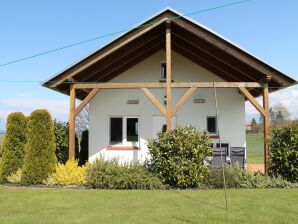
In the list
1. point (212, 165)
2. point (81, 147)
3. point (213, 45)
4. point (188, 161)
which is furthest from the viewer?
point (81, 147)

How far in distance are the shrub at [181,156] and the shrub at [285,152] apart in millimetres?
2050

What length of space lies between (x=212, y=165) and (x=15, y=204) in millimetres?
6016

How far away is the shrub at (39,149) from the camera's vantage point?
37.6ft

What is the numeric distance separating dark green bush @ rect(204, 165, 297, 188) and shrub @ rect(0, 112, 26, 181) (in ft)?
20.3

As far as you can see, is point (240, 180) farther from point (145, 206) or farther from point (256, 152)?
point (256, 152)

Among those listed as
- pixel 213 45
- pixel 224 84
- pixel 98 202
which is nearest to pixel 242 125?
pixel 224 84

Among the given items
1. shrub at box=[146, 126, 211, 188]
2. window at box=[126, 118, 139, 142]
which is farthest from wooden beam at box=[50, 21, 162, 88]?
window at box=[126, 118, 139, 142]

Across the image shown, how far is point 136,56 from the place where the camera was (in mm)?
15500

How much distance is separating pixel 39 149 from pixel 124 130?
4.92 meters

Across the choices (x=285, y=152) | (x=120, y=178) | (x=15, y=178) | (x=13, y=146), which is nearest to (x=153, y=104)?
(x=120, y=178)

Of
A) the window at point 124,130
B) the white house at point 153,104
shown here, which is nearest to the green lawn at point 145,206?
the white house at point 153,104

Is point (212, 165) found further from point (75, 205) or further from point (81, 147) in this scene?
point (81, 147)

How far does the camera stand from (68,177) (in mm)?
11297

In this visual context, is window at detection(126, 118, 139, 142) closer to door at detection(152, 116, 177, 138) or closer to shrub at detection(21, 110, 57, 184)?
door at detection(152, 116, 177, 138)
